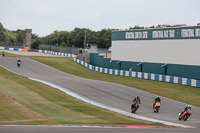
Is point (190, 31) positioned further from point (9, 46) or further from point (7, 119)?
point (9, 46)

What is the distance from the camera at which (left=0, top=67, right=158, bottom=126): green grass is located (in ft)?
77.3

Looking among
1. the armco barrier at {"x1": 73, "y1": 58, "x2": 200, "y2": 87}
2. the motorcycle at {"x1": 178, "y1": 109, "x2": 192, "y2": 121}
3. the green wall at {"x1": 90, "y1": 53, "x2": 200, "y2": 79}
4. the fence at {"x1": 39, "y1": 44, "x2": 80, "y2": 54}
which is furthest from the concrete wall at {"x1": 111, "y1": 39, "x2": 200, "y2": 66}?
the fence at {"x1": 39, "y1": 44, "x2": 80, "y2": 54}

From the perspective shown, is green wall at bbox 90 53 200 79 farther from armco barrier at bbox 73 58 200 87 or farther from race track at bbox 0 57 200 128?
race track at bbox 0 57 200 128

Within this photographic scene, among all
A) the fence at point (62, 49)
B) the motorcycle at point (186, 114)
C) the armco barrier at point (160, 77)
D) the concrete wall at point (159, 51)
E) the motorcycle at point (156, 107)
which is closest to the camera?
the motorcycle at point (186, 114)

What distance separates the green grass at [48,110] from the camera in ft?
77.3

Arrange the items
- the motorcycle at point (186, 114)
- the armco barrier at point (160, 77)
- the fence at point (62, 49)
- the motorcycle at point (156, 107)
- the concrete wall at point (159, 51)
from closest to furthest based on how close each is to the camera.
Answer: the motorcycle at point (186, 114)
the motorcycle at point (156, 107)
the armco barrier at point (160, 77)
the concrete wall at point (159, 51)
the fence at point (62, 49)

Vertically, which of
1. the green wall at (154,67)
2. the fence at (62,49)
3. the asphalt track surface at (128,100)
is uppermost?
the fence at (62,49)

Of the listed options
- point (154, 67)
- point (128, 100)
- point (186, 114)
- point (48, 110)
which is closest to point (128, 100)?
point (128, 100)

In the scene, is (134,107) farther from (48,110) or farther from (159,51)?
(159,51)

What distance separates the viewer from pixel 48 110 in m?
27.8

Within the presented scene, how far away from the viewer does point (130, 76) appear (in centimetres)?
6319

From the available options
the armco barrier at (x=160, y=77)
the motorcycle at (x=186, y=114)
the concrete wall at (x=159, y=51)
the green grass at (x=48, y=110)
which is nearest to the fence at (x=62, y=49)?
the concrete wall at (x=159, y=51)

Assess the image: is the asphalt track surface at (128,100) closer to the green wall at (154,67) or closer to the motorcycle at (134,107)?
the motorcycle at (134,107)

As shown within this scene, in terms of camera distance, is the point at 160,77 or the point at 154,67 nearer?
the point at 160,77
